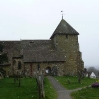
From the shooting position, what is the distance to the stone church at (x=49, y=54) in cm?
5391

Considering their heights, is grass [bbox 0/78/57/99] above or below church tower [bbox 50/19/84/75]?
below

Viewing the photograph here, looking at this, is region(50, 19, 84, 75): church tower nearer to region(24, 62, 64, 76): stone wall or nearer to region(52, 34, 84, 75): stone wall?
region(52, 34, 84, 75): stone wall

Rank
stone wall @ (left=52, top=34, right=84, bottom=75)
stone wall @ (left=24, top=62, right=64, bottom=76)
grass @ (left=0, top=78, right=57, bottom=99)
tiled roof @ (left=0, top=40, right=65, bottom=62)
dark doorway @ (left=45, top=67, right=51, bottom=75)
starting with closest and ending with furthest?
grass @ (left=0, top=78, right=57, bottom=99)
stone wall @ (left=24, top=62, right=64, bottom=76)
tiled roof @ (left=0, top=40, right=65, bottom=62)
dark doorway @ (left=45, top=67, right=51, bottom=75)
stone wall @ (left=52, top=34, right=84, bottom=75)

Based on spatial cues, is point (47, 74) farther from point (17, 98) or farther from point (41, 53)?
point (17, 98)

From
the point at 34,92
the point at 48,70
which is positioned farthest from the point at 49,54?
the point at 34,92

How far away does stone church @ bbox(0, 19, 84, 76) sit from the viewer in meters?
53.9

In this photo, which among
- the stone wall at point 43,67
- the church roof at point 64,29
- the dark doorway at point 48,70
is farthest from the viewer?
the church roof at point 64,29

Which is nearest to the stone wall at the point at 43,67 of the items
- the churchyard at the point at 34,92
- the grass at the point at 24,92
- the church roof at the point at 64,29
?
the church roof at the point at 64,29

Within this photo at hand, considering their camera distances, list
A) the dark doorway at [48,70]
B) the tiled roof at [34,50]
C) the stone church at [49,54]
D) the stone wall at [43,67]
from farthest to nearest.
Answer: the dark doorway at [48,70], the tiled roof at [34,50], the stone church at [49,54], the stone wall at [43,67]

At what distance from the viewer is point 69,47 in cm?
5712

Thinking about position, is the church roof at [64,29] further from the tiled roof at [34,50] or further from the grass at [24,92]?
the grass at [24,92]

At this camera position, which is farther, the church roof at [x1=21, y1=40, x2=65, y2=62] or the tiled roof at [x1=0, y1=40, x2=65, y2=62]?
→ the tiled roof at [x1=0, y1=40, x2=65, y2=62]

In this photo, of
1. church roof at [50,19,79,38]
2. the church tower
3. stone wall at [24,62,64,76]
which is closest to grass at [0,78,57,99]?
stone wall at [24,62,64,76]

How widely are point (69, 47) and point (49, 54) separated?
569 centimetres
